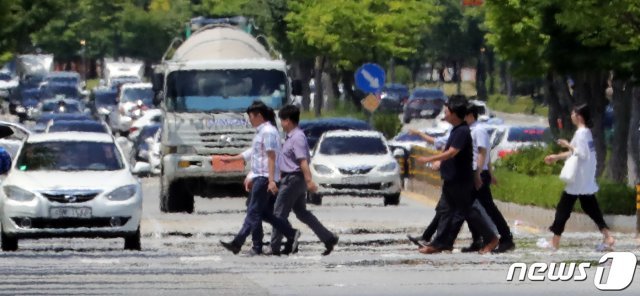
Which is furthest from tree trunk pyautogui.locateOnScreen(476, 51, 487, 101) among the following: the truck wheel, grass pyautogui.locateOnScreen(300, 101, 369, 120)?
the truck wheel

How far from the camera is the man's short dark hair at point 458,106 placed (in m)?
22.0

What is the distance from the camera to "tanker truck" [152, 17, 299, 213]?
3319 centimetres

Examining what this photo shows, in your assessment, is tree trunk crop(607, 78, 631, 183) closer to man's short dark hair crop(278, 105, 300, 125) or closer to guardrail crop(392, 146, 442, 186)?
guardrail crop(392, 146, 442, 186)

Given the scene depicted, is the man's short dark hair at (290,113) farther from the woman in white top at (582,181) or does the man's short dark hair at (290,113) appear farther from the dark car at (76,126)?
the dark car at (76,126)

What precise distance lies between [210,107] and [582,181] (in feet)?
38.1

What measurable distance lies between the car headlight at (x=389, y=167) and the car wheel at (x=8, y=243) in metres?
13.0

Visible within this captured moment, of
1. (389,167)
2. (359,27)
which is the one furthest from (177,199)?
(359,27)

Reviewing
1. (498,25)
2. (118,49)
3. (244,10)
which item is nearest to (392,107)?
(244,10)

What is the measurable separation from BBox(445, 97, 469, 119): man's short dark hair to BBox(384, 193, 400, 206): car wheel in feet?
47.2

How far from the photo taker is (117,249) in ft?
81.0

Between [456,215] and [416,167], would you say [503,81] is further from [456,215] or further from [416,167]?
[456,215]

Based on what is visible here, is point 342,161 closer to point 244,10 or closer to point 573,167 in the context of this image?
point 573,167

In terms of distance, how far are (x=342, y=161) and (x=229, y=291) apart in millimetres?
19246

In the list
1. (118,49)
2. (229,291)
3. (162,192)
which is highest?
(229,291)
